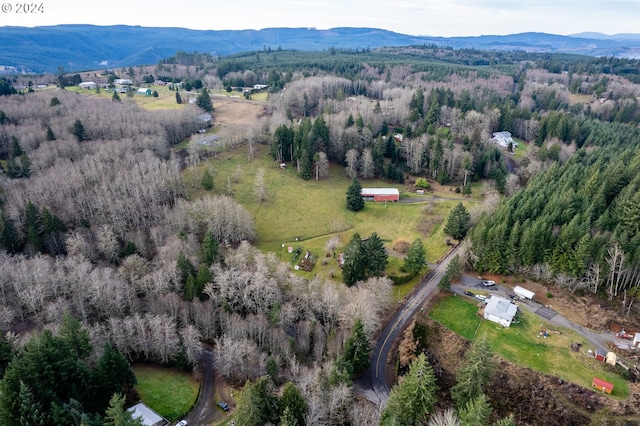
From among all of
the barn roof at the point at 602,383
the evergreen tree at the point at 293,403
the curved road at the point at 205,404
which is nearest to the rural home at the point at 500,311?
the barn roof at the point at 602,383

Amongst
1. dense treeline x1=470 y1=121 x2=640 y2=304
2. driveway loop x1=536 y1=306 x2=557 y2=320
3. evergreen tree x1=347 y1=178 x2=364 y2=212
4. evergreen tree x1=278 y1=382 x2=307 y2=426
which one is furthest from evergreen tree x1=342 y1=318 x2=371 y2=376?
evergreen tree x1=347 y1=178 x2=364 y2=212

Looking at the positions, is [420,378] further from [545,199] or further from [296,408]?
[545,199]

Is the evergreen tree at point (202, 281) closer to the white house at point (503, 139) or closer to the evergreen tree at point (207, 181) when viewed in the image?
the evergreen tree at point (207, 181)

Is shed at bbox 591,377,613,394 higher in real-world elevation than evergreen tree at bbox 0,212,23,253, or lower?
lower

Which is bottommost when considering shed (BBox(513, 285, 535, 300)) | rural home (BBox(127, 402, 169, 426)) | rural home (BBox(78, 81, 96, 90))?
rural home (BBox(127, 402, 169, 426))

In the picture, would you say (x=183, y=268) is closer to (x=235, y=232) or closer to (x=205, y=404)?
(x=235, y=232)

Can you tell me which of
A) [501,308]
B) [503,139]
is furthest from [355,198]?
[503,139]

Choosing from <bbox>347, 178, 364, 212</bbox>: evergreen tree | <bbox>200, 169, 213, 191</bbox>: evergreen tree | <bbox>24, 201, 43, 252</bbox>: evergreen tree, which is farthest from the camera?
<bbox>200, 169, 213, 191</bbox>: evergreen tree

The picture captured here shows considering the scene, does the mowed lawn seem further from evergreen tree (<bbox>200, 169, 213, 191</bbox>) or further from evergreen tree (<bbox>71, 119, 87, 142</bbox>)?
evergreen tree (<bbox>71, 119, 87, 142</bbox>)
